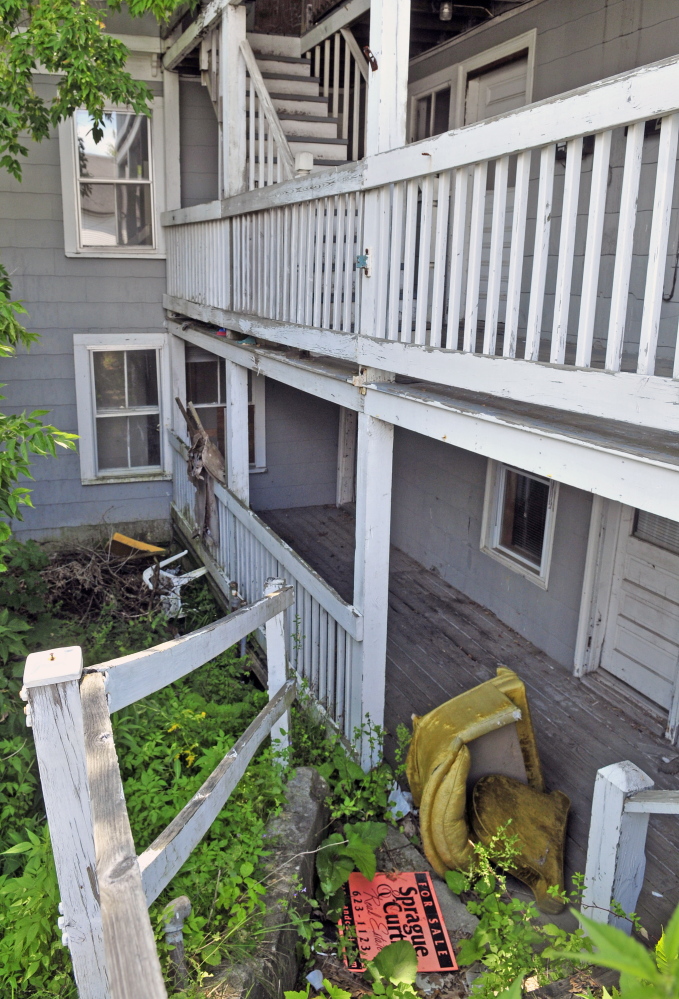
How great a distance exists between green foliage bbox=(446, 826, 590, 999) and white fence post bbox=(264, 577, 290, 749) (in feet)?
3.32

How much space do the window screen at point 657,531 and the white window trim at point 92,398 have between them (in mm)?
5762

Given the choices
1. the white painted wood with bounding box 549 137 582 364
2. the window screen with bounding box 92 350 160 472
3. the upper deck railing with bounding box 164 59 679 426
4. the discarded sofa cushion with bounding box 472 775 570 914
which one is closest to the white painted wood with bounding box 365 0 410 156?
the upper deck railing with bounding box 164 59 679 426

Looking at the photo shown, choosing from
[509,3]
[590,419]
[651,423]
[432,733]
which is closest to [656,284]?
[651,423]

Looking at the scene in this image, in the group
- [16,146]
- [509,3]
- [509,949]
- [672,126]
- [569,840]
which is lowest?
[569,840]

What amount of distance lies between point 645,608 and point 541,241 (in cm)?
327

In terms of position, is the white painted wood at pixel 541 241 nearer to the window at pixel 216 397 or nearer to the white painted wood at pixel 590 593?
the white painted wood at pixel 590 593

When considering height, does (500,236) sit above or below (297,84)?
below

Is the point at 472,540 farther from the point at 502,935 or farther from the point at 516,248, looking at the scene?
the point at 516,248

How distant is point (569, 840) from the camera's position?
160 inches

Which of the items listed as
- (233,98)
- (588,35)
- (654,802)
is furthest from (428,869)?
(233,98)

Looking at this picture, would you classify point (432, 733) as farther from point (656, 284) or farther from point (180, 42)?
point (180, 42)

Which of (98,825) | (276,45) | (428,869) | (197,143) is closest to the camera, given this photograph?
(98,825)

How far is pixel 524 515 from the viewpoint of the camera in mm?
6289

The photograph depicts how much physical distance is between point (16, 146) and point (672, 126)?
482 centimetres
